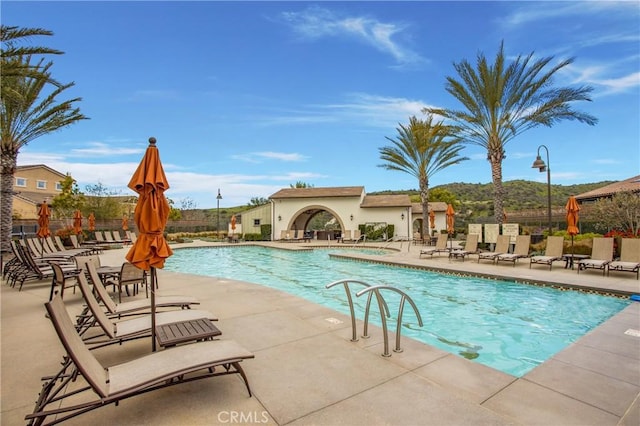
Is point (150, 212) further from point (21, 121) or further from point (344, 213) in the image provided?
point (344, 213)

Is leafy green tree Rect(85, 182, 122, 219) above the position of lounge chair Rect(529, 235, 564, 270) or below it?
above

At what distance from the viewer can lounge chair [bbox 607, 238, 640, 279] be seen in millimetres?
8930

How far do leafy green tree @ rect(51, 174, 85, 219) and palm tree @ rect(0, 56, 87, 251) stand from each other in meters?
16.9

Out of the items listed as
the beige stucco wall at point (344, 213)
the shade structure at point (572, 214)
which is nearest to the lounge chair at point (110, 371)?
the shade structure at point (572, 214)

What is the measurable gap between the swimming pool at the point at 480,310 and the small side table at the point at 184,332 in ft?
7.07

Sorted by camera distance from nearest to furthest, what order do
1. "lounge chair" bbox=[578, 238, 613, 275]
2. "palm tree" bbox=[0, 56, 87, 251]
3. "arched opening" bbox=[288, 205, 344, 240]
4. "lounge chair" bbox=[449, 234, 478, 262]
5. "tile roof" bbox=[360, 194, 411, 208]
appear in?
"lounge chair" bbox=[578, 238, 613, 275], "palm tree" bbox=[0, 56, 87, 251], "lounge chair" bbox=[449, 234, 478, 262], "tile roof" bbox=[360, 194, 411, 208], "arched opening" bbox=[288, 205, 344, 240]

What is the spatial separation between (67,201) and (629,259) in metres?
35.8

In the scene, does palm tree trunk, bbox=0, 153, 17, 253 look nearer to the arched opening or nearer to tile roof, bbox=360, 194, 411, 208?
the arched opening

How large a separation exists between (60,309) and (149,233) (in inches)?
46.6

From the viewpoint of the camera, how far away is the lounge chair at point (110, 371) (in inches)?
86.0

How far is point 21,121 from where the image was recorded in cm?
1334

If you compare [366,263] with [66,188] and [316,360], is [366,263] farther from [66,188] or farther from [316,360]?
[66,188]

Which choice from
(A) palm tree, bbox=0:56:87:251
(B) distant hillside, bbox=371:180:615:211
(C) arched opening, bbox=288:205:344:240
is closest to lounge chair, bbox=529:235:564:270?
(C) arched opening, bbox=288:205:344:240

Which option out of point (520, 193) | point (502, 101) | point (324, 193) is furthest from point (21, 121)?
point (520, 193)
